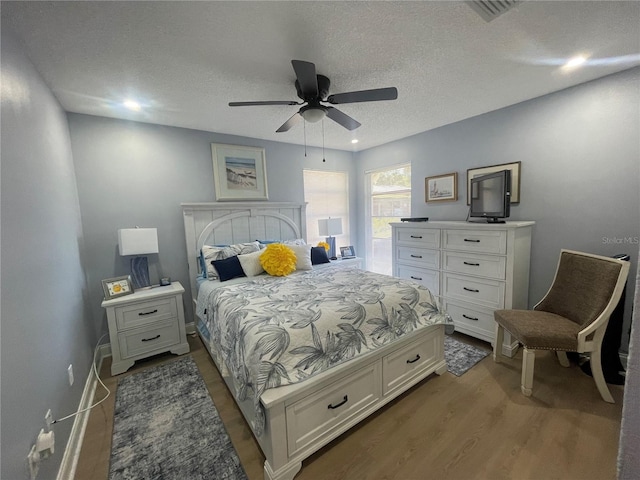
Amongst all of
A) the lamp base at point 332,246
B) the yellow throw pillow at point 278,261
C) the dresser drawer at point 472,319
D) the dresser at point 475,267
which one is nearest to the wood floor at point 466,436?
the dresser drawer at point 472,319

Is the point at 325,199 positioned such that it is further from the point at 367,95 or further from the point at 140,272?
the point at 140,272

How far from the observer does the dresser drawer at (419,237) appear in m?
3.04

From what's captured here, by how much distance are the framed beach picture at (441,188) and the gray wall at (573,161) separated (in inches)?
8.1

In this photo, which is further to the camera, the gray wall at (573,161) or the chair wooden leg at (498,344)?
the chair wooden leg at (498,344)

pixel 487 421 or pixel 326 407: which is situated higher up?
pixel 326 407

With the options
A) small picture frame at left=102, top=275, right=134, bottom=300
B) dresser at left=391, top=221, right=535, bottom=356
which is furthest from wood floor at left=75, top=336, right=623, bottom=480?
small picture frame at left=102, top=275, right=134, bottom=300

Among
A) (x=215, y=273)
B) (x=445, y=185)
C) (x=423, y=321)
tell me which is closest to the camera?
(x=423, y=321)

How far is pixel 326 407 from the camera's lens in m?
1.58

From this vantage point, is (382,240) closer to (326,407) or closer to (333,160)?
(333,160)

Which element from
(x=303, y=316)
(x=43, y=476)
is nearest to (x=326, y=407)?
(x=303, y=316)

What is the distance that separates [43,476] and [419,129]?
440 centimetres

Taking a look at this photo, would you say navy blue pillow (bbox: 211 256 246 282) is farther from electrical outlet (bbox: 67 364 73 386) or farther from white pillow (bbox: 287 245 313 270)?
electrical outlet (bbox: 67 364 73 386)

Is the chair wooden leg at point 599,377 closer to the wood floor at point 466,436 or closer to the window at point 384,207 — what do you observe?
the wood floor at point 466,436

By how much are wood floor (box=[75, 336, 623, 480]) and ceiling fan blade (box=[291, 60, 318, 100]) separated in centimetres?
236
